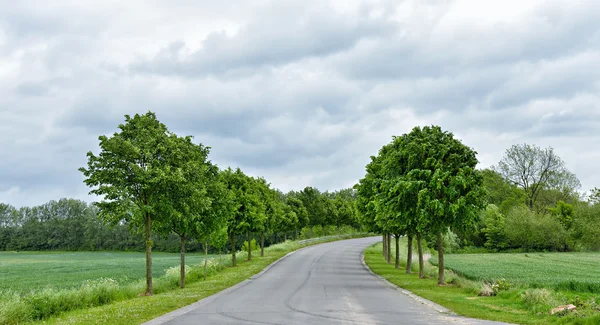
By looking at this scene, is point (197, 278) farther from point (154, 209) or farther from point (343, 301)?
point (343, 301)

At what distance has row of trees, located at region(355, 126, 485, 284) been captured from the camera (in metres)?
24.8

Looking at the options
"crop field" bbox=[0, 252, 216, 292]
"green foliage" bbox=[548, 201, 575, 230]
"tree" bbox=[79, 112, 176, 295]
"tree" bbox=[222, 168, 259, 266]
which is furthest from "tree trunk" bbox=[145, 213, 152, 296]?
"green foliage" bbox=[548, 201, 575, 230]

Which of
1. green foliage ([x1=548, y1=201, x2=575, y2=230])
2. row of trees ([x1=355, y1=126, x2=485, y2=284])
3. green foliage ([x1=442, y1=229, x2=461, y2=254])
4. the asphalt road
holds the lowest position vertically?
green foliage ([x1=442, y1=229, x2=461, y2=254])

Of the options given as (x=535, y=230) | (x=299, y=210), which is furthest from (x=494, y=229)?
(x=299, y=210)

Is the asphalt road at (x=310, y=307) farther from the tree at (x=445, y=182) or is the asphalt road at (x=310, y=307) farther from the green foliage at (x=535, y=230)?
the green foliage at (x=535, y=230)

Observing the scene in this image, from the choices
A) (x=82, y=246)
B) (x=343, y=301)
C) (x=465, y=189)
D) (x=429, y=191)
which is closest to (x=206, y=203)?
(x=343, y=301)

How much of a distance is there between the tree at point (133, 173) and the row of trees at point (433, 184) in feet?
40.2

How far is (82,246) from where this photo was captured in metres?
131

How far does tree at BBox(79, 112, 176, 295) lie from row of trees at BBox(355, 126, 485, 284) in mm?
12253

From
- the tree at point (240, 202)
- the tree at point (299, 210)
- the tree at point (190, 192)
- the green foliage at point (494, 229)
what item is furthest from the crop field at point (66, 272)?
the green foliage at point (494, 229)

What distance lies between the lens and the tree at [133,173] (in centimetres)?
2255

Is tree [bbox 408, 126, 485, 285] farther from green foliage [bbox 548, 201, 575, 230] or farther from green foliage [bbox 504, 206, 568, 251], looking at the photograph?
green foliage [bbox 548, 201, 575, 230]

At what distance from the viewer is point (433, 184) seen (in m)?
24.8

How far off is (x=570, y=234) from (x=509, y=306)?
60.8m
